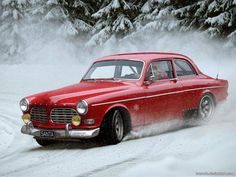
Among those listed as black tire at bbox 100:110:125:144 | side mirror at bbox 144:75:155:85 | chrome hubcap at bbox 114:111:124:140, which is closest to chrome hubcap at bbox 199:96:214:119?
side mirror at bbox 144:75:155:85

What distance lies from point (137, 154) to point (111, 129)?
1.04m

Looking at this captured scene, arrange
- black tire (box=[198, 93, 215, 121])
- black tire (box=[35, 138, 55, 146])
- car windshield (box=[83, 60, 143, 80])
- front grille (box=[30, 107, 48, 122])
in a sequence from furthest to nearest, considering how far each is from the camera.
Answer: black tire (box=[198, 93, 215, 121])
car windshield (box=[83, 60, 143, 80])
black tire (box=[35, 138, 55, 146])
front grille (box=[30, 107, 48, 122])

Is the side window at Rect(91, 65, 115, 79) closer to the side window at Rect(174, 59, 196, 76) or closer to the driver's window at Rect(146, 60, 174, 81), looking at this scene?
the driver's window at Rect(146, 60, 174, 81)

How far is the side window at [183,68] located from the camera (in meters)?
11.9

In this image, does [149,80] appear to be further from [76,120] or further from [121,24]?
[121,24]

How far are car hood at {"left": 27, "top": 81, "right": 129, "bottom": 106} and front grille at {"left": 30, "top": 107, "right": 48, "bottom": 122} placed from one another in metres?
0.11

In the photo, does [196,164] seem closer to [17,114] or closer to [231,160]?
[231,160]

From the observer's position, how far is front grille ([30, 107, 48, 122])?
9.98 metres

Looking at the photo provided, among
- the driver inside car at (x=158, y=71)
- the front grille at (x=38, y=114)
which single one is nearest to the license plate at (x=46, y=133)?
the front grille at (x=38, y=114)

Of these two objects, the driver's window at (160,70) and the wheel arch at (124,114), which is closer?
the wheel arch at (124,114)

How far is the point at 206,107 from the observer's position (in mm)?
12234

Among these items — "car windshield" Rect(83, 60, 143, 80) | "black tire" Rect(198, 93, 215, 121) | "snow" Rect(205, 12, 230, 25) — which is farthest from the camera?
"snow" Rect(205, 12, 230, 25)

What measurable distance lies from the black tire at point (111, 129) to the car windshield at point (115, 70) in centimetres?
121

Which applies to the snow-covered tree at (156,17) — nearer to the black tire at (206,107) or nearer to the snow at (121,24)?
the snow at (121,24)
